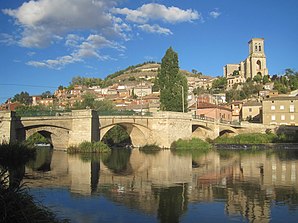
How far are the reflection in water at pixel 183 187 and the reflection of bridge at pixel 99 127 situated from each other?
13108 mm

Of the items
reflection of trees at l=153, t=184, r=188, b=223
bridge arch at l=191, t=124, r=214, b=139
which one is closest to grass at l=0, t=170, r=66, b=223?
reflection of trees at l=153, t=184, r=188, b=223

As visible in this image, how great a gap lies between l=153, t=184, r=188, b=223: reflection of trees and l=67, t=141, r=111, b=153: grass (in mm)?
22718

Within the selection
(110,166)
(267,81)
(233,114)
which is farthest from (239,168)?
(267,81)

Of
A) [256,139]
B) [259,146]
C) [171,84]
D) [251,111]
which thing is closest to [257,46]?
[251,111]

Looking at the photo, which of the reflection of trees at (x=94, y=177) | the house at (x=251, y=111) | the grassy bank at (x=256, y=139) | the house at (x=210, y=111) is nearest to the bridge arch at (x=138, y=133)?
the grassy bank at (x=256, y=139)

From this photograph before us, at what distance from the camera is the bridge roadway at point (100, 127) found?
130 ft

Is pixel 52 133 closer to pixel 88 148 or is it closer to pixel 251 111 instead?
pixel 88 148

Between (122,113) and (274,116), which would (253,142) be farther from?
(122,113)

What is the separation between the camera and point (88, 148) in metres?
40.3

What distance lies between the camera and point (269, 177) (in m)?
22.0

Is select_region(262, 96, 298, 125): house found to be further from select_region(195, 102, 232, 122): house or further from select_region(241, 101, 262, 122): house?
select_region(241, 101, 262, 122): house

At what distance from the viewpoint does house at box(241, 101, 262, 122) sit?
75.7 m

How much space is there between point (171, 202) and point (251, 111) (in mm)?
65433

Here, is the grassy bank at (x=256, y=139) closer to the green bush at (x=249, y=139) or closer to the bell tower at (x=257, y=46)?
the green bush at (x=249, y=139)
